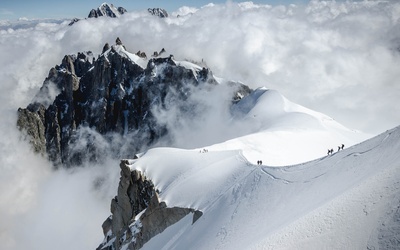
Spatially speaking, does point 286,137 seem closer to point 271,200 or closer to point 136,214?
point 136,214

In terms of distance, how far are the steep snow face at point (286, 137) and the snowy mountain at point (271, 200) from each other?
3.31 metres

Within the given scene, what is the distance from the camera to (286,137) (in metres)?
86.2

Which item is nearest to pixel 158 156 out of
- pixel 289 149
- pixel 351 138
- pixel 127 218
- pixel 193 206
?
pixel 127 218

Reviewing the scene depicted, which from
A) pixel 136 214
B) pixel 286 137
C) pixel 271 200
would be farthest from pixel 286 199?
pixel 286 137

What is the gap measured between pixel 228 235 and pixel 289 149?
4097cm

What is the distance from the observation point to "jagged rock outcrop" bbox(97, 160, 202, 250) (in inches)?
2286

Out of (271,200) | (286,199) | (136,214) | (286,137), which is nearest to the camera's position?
(286,199)

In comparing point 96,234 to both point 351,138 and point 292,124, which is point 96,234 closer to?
point 292,124

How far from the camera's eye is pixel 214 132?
180 m

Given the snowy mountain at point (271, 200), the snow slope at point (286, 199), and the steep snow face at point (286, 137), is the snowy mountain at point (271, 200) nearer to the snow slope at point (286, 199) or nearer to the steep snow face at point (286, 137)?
the snow slope at point (286, 199)

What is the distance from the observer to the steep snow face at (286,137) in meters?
74.0

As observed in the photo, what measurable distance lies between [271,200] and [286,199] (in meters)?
2.40

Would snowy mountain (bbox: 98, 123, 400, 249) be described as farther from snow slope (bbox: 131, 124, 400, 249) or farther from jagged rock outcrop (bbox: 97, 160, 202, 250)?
jagged rock outcrop (bbox: 97, 160, 202, 250)

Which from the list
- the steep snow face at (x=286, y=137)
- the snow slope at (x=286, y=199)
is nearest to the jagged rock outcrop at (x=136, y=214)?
the snow slope at (x=286, y=199)
